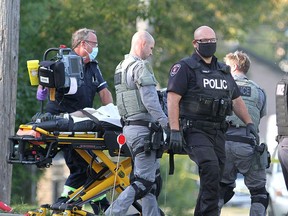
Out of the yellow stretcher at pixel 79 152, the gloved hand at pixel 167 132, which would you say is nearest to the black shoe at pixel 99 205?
the yellow stretcher at pixel 79 152

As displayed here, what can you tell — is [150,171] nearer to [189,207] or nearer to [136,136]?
[136,136]

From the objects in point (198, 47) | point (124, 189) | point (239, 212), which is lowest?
point (239, 212)

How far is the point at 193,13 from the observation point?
28.8m

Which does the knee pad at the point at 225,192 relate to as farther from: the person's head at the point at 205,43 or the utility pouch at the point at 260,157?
the person's head at the point at 205,43

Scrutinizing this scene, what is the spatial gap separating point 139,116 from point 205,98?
77cm

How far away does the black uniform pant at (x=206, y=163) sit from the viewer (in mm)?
10148

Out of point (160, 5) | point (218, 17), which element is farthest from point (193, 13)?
point (160, 5)

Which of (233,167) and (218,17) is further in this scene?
(218,17)

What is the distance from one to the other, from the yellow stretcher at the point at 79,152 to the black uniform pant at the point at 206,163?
76 centimetres

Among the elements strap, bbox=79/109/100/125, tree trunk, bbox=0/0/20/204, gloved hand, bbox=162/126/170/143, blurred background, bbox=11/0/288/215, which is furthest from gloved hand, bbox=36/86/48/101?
blurred background, bbox=11/0/288/215

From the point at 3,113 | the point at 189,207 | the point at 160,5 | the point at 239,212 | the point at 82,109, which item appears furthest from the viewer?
the point at 239,212

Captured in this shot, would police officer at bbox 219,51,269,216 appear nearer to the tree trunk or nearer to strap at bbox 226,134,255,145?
strap at bbox 226,134,255,145

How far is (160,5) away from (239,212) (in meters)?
5.00

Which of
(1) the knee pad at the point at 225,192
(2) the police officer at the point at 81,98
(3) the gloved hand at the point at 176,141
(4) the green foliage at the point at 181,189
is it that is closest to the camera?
(3) the gloved hand at the point at 176,141
